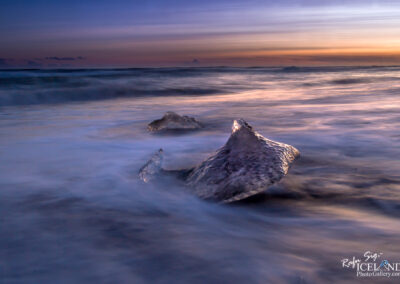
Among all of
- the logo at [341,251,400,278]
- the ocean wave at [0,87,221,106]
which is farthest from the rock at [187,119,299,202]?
the ocean wave at [0,87,221,106]

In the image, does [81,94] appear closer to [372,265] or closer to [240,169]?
[240,169]

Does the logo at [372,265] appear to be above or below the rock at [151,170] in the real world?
below

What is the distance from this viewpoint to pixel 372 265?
5.20 feet

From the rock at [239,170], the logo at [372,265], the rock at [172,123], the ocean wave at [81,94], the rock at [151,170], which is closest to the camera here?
the logo at [372,265]

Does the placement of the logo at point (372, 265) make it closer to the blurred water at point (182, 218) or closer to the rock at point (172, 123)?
the blurred water at point (182, 218)

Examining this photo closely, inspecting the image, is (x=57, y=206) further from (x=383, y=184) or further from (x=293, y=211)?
(x=383, y=184)

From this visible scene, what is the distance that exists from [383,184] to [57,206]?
2525 mm

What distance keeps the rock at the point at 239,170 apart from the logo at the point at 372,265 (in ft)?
3.00

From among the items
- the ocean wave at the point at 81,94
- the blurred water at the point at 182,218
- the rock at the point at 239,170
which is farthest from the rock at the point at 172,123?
the ocean wave at the point at 81,94

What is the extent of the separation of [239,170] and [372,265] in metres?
1.17

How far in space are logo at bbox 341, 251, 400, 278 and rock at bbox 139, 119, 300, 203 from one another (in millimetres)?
914

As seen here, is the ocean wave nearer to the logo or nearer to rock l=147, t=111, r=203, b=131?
rock l=147, t=111, r=203, b=131

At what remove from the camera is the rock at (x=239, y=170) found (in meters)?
2.47

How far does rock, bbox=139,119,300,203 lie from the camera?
2473mm
